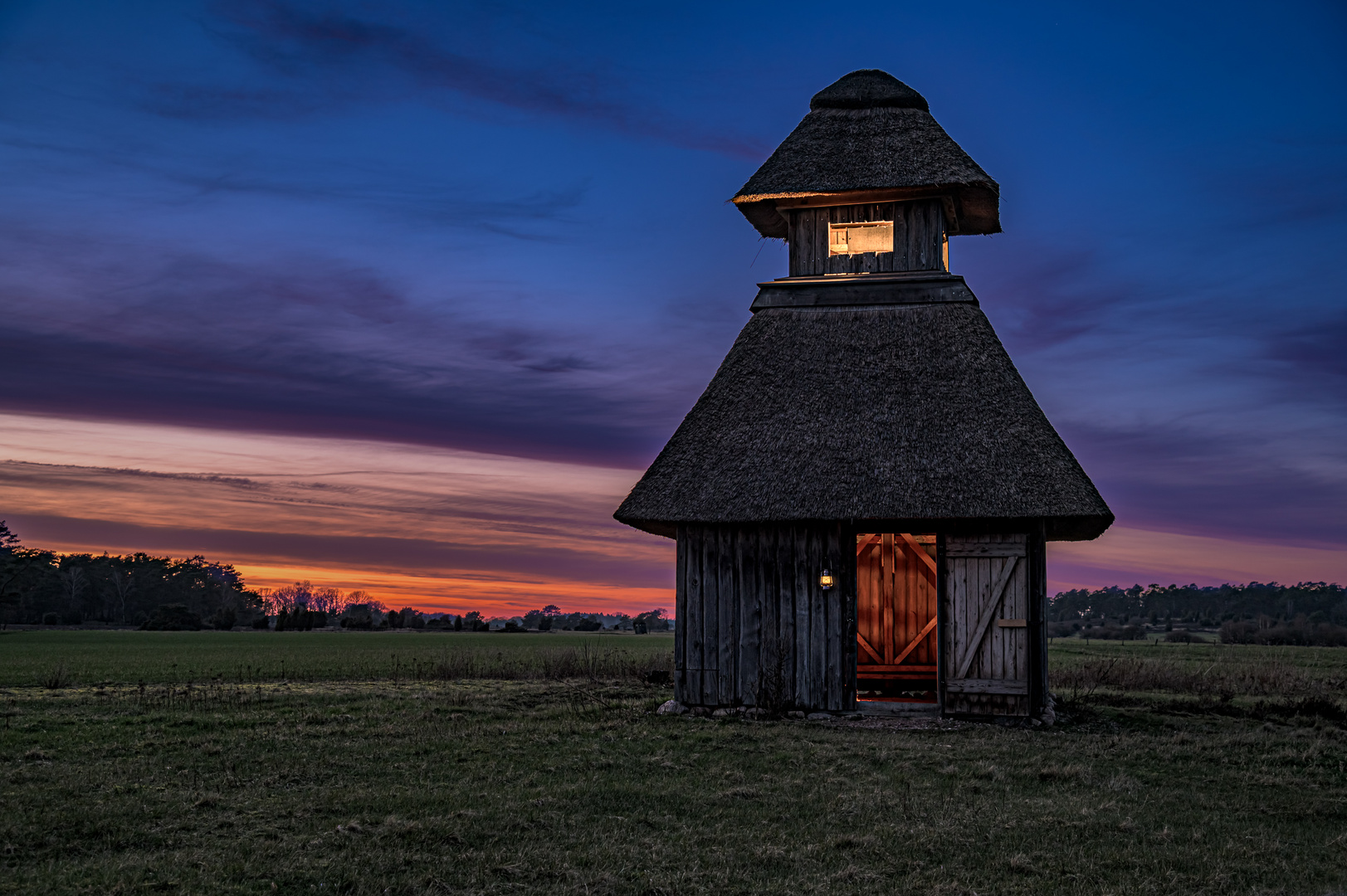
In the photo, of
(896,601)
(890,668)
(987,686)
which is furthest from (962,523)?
(896,601)

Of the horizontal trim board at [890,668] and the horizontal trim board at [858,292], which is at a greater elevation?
the horizontal trim board at [858,292]

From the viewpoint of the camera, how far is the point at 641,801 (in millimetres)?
10047

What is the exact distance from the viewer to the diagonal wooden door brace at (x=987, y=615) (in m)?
16.4

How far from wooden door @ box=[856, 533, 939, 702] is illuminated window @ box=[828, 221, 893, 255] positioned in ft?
21.5

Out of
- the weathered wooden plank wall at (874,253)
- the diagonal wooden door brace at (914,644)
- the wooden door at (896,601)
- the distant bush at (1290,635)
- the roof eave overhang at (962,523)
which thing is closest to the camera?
the roof eave overhang at (962,523)

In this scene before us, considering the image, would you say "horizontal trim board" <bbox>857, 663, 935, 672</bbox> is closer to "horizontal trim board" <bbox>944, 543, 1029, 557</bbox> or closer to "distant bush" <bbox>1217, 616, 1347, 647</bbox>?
"horizontal trim board" <bbox>944, 543, 1029, 557</bbox>

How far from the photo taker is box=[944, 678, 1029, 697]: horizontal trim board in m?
16.2

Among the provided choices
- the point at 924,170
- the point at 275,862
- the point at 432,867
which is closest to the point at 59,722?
the point at 275,862

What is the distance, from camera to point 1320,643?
188 ft

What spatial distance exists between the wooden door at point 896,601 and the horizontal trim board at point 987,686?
563 centimetres

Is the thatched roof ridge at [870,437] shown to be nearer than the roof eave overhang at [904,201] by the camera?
Yes

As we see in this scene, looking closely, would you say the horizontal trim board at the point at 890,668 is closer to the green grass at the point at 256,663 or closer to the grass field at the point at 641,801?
the grass field at the point at 641,801

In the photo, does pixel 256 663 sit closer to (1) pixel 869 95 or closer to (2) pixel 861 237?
(2) pixel 861 237

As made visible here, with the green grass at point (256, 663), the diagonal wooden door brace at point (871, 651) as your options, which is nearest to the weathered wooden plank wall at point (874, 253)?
the diagonal wooden door brace at point (871, 651)
